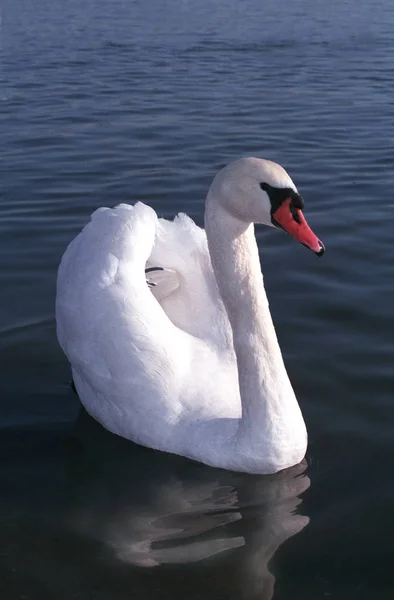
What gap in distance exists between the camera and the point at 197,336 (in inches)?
251

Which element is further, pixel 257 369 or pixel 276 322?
pixel 276 322

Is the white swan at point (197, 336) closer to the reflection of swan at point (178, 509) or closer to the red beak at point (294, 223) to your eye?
the red beak at point (294, 223)

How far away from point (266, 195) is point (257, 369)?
1019 millimetres

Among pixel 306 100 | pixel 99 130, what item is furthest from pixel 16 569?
pixel 306 100

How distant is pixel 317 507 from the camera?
5258 mm

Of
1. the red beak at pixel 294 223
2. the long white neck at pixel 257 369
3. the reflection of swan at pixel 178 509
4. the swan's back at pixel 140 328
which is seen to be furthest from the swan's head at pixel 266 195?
the reflection of swan at pixel 178 509

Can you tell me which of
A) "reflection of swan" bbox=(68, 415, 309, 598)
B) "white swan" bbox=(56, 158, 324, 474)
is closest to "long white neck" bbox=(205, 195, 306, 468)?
"white swan" bbox=(56, 158, 324, 474)

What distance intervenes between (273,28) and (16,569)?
21425mm

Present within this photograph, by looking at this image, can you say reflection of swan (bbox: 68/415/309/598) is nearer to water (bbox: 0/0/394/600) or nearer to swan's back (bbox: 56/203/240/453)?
water (bbox: 0/0/394/600)

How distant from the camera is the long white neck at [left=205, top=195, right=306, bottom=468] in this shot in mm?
5441

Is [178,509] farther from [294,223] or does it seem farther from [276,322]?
[276,322]

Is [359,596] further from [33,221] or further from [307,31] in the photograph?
[307,31]

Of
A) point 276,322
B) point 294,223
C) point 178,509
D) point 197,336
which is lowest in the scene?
point 276,322

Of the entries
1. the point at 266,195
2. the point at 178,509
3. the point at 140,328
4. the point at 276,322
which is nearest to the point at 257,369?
the point at 140,328
